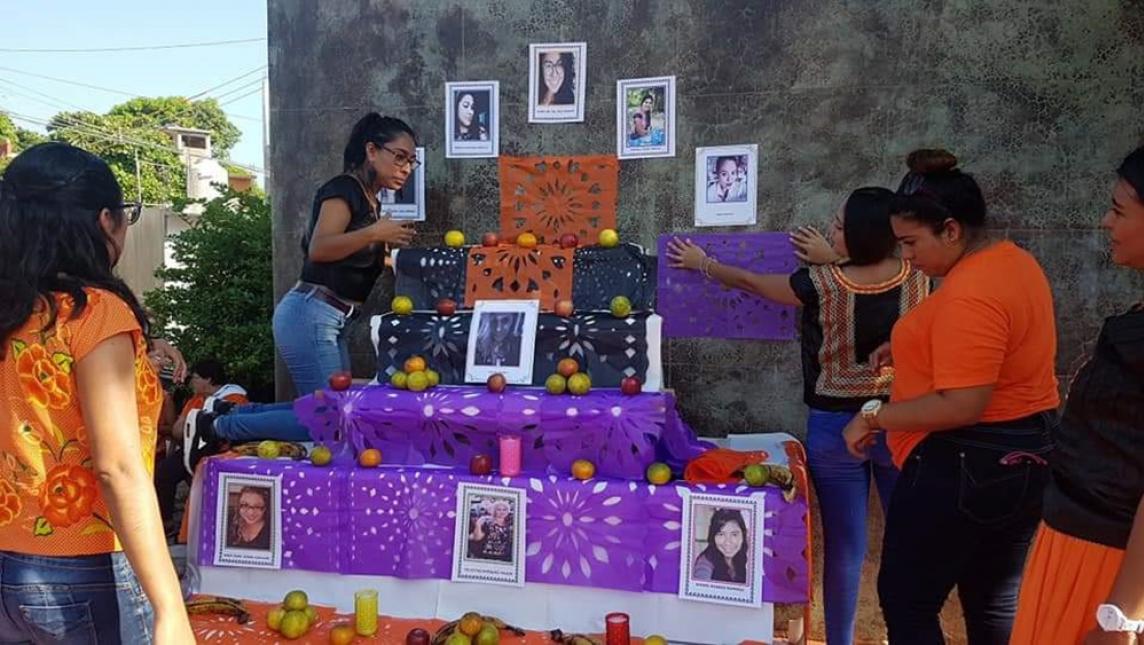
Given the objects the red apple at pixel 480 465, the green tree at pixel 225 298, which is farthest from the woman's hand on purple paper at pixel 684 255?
the green tree at pixel 225 298

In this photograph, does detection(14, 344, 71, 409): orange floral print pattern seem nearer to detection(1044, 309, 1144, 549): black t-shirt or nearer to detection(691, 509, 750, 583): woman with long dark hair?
detection(1044, 309, 1144, 549): black t-shirt

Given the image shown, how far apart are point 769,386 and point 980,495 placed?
1.68 meters

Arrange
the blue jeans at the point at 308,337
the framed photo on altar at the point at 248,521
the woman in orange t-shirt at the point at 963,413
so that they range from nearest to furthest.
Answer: the woman in orange t-shirt at the point at 963,413 → the framed photo on altar at the point at 248,521 → the blue jeans at the point at 308,337

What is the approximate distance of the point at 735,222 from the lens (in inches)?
146

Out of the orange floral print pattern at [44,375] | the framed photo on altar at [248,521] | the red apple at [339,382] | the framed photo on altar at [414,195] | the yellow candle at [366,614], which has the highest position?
the framed photo on altar at [414,195]

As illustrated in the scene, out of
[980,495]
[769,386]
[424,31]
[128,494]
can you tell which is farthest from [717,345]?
[128,494]

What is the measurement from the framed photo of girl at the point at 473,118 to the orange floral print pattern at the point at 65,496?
270 centimetres

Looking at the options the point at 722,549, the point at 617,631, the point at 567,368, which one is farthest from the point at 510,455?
the point at 722,549

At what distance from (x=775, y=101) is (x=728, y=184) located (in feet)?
1.37

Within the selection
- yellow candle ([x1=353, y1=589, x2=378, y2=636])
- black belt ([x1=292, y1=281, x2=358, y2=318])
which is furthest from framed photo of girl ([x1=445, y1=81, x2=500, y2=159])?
yellow candle ([x1=353, y1=589, x2=378, y2=636])

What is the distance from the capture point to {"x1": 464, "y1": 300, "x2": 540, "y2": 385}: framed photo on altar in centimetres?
322

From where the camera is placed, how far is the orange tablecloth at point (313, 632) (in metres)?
2.93

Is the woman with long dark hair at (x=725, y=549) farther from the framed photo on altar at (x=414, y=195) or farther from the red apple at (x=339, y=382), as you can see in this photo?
the framed photo on altar at (x=414, y=195)

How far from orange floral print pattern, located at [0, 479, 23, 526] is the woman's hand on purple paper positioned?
8.86 feet
